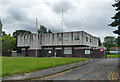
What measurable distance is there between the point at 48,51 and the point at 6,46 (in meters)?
21.0

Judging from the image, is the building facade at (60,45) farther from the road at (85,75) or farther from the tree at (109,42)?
the tree at (109,42)

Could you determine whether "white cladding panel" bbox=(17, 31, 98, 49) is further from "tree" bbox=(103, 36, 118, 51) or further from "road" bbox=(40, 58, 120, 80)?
"tree" bbox=(103, 36, 118, 51)

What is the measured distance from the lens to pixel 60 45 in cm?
4656

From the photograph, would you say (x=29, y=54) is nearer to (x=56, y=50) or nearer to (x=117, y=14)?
(x=56, y=50)

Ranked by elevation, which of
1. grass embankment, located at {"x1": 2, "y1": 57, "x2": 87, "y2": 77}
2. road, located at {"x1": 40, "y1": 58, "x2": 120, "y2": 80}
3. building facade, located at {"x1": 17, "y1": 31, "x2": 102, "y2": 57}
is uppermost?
building facade, located at {"x1": 17, "y1": 31, "x2": 102, "y2": 57}

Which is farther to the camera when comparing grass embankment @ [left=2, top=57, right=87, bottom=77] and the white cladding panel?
the white cladding panel

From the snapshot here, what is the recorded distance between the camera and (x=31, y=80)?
9875 millimetres

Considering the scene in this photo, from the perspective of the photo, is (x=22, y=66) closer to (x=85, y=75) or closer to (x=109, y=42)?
(x=85, y=75)

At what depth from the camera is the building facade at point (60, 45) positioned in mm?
43812

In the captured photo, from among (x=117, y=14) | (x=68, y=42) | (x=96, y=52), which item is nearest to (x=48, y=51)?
(x=68, y=42)

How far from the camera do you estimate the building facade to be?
4381 centimetres

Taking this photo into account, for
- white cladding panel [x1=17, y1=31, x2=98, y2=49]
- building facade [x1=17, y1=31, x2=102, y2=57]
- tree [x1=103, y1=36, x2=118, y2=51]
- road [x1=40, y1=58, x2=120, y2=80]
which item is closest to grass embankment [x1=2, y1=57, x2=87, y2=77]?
road [x1=40, y1=58, x2=120, y2=80]

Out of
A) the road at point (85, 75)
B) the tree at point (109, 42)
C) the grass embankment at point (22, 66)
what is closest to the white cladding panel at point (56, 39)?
the grass embankment at point (22, 66)

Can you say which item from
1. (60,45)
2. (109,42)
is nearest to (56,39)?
(60,45)
